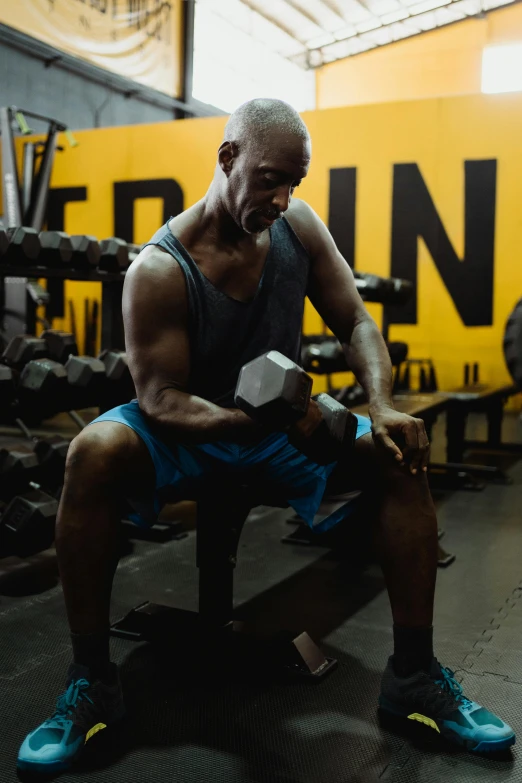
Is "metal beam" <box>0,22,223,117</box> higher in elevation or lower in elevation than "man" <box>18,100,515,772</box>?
higher

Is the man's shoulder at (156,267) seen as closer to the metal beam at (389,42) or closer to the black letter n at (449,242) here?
the black letter n at (449,242)

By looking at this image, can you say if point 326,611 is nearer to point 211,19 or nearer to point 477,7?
point 211,19

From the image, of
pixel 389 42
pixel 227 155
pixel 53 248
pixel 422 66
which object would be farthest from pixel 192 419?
pixel 389 42

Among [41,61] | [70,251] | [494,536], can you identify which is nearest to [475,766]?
[494,536]

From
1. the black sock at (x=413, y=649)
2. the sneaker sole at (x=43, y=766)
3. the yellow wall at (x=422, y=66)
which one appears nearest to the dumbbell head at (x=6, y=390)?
the sneaker sole at (x=43, y=766)

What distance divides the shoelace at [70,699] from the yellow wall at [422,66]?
1016cm

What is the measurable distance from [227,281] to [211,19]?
28.3 feet

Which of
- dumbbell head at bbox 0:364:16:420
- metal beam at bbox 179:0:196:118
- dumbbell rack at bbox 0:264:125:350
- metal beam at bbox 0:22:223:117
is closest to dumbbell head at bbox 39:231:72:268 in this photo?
dumbbell rack at bbox 0:264:125:350

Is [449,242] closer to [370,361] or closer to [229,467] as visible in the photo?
[370,361]

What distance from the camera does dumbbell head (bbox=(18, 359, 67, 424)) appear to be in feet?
7.63

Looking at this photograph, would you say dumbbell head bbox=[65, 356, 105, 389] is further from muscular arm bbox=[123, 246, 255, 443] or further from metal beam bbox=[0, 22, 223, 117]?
metal beam bbox=[0, 22, 223, 117]

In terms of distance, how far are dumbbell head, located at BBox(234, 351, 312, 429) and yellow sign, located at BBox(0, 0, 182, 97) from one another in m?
6.66

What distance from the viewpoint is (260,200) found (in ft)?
4.70

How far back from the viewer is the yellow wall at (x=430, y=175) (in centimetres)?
517
